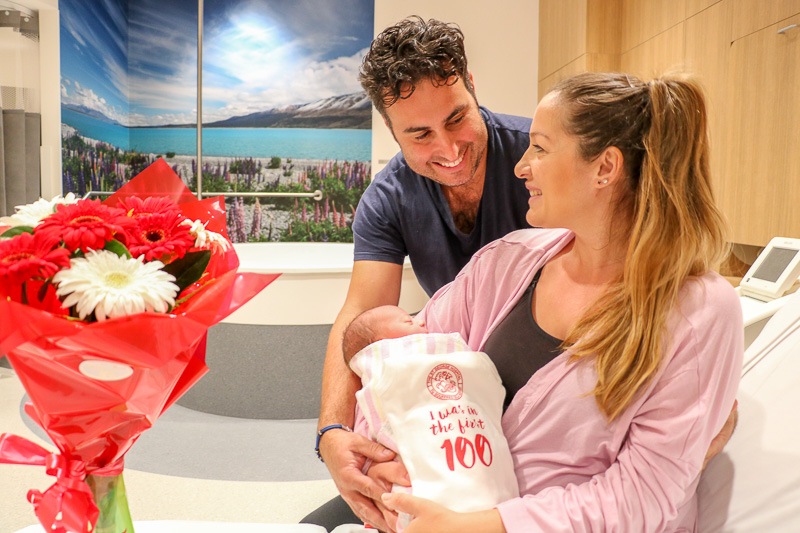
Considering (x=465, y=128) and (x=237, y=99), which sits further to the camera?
(x=237, y=99)

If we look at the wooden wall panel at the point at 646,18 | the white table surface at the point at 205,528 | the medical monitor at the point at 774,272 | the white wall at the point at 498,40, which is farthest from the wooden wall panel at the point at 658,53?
the white table surface at the point at 205,528

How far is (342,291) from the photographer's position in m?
3.61

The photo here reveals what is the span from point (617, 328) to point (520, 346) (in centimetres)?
21

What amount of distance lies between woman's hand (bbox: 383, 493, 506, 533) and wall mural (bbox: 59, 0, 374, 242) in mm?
4773

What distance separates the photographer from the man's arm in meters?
1.23

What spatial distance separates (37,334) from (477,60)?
518 cm

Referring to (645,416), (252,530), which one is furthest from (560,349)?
(252,530)

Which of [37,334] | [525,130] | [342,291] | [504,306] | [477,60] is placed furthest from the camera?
[477,60]

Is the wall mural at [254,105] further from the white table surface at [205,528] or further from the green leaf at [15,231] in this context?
the green leaf at [15,231]

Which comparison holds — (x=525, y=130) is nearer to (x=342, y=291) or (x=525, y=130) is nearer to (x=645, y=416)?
(x=645, y=416)

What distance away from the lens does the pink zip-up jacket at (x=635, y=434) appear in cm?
101

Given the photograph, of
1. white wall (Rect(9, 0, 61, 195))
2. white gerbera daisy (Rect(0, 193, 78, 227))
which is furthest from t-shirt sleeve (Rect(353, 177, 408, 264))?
white wall (Rect(9, 0, 61, 195))

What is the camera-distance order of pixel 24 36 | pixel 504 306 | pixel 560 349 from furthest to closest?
pixel 24 36 → pixel 504 306 → pixel 560 349

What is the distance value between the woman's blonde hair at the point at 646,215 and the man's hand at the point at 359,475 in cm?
43
